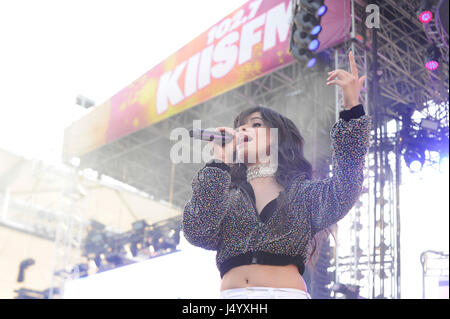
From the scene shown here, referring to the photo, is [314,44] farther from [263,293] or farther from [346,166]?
[263,293]

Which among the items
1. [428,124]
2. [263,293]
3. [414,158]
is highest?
[428,124]

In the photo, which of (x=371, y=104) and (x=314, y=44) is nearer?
(x=314, y=44)

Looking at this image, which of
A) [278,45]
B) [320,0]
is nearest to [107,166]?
[278,45]

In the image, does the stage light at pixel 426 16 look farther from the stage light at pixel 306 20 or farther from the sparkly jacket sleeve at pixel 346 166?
the sparkly jacket sleeve at pixel 346 166

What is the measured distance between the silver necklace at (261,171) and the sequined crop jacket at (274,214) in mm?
158

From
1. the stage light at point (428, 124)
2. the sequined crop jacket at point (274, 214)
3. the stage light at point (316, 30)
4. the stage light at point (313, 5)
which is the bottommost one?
the sequined crop jacket at point (274, 214)

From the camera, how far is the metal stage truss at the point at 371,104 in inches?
248

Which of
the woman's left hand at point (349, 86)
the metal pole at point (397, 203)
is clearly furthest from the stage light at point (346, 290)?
the woman's left hand at point (349, 86)

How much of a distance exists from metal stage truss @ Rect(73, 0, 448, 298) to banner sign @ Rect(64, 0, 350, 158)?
0.58 m

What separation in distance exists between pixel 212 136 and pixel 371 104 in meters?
6.43

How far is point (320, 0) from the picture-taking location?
18.4 feet

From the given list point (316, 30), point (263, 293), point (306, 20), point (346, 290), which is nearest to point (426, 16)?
point (316, 30)

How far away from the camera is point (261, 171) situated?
182 cm
